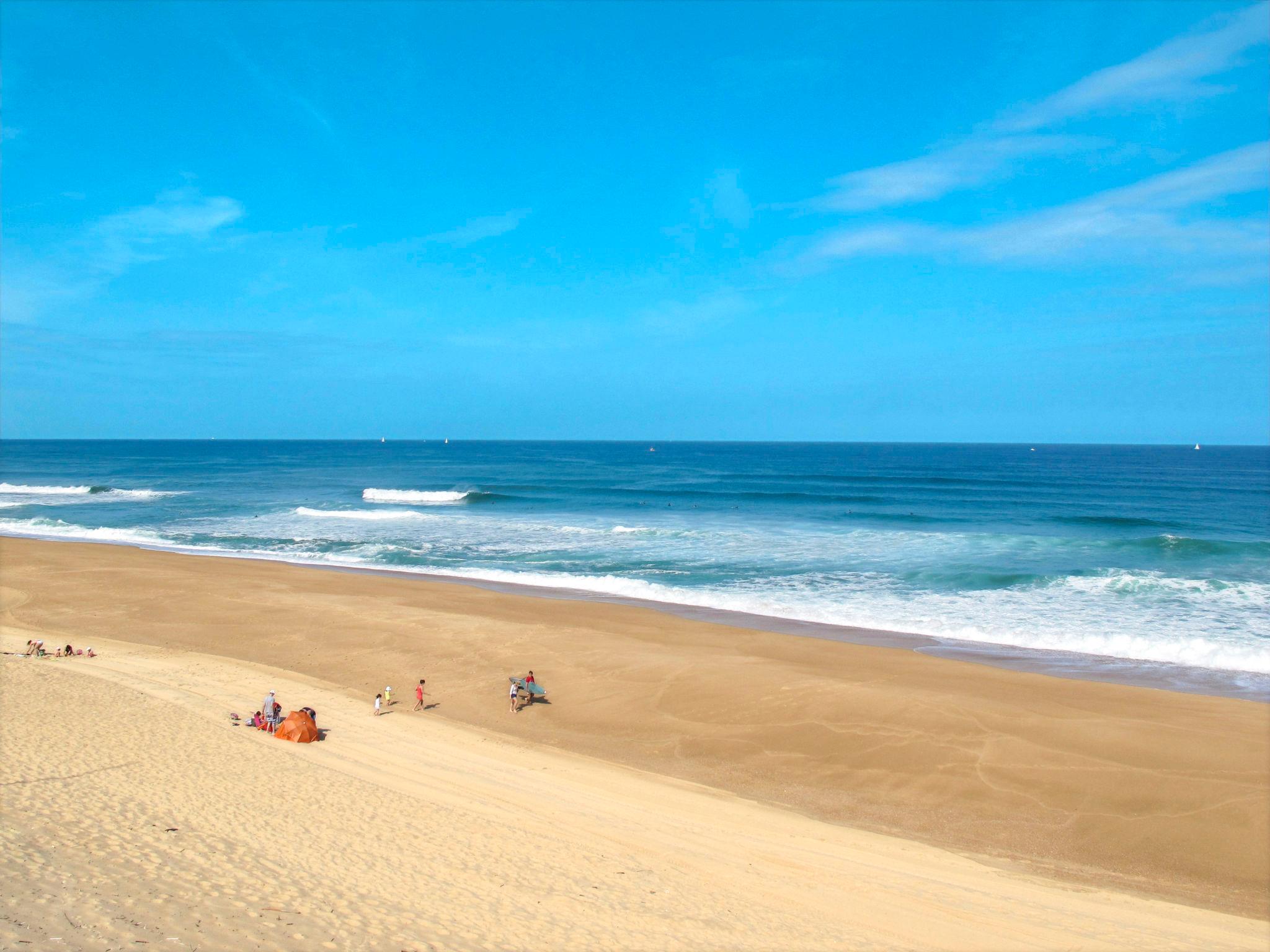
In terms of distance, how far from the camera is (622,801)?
10602 millimetres

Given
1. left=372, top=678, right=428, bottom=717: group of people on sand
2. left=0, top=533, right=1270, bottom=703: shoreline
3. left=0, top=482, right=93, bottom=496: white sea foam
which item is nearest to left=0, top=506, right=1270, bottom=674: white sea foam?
left=0, top=533, right=1270, bottom=703: shoreline

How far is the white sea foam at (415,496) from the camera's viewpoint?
5506 centimetres

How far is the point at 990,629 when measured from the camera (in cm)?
2033

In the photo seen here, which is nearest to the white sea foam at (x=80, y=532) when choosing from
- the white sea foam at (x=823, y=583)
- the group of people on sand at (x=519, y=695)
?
the white sea foam at (x=823, y=583)

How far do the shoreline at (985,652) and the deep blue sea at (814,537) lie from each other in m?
0.47

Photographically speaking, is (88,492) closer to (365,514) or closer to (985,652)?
(365,514)

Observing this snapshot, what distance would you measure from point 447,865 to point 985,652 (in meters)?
14.8

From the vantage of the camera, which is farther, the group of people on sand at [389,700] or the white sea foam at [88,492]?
the white sea foam at [88,492]

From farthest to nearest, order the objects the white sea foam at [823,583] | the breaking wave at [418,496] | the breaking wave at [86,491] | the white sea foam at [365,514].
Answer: the breaking wave at [86,491] < the breaking wave at [418,496] < the white sea foam at [365,514] < the white sea foam at [823,583]

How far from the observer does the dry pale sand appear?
22.1ft

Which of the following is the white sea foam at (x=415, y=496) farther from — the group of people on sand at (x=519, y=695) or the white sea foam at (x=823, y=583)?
the group of people on sand at (x=519, y=695)

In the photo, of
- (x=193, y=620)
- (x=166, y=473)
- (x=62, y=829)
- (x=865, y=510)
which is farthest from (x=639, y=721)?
(x=166, y=473)

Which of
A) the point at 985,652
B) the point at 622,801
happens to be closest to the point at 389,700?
the point at 622,801

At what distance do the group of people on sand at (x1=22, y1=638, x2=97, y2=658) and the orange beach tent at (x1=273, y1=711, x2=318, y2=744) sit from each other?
7.74m
